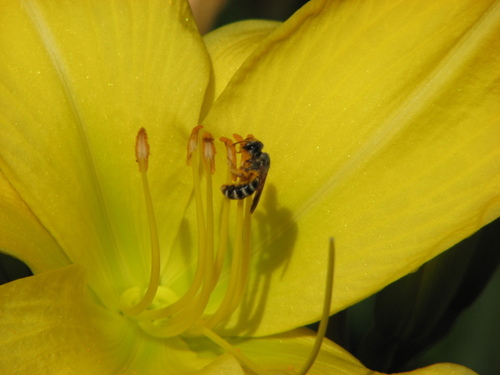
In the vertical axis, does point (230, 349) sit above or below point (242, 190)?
A: below

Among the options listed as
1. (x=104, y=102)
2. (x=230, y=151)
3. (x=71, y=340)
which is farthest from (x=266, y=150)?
(x=71, y=340)

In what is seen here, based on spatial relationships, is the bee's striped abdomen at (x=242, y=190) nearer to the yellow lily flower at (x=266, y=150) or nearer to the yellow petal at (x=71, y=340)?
the yellow lily flower at (x=266, y=150)

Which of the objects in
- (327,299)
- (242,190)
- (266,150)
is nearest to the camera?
(327,299)

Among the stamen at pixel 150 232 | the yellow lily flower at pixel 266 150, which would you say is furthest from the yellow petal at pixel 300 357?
the stamen at pixel 150 232

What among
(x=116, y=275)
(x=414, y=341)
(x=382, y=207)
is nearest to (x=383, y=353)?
(x=414, y=341)

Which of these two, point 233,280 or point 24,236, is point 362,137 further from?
point 24,236

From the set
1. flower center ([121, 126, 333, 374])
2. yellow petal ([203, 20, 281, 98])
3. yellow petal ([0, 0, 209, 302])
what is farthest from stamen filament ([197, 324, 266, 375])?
yellow petal ([203, 20, 281, 98])

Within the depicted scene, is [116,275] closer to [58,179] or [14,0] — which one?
[58,179]
